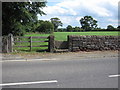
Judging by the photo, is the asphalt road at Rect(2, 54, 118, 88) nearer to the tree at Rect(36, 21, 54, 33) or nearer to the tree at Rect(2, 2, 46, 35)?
the tree at Rect(2, 2, 46, 35)

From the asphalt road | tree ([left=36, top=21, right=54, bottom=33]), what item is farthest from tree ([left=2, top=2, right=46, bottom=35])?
tree ([left=36, top=21, right=54, bottom=33])

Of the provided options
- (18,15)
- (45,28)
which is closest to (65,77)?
(18,15)

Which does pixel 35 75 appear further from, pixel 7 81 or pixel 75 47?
pixel 75 47

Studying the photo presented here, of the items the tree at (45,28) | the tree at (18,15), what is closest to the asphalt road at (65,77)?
the tree at (18,15)

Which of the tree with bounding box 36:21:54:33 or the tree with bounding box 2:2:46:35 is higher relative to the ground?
the tree with bounding box 36:21:54:33

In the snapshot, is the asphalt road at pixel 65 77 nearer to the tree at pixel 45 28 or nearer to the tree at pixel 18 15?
the tree at pixel 18 15

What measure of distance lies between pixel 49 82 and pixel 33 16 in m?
13.3

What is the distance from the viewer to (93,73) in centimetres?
686

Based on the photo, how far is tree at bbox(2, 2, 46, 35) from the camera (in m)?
15.6

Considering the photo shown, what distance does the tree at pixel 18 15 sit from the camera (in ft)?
51.3

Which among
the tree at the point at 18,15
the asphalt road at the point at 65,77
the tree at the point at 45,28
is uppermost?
the tree at the point at 45,28

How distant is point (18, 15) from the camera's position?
16359mm

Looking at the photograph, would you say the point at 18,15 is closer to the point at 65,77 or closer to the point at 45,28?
the point at 65,77

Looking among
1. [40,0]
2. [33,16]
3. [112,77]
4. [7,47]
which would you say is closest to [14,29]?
[33,16]
